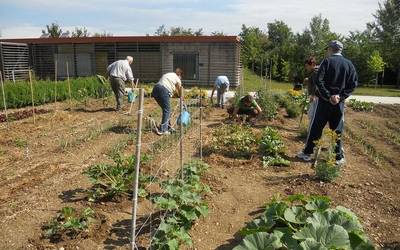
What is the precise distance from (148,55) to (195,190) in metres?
19.5

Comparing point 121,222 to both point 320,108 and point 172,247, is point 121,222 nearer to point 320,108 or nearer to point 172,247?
point 172,247

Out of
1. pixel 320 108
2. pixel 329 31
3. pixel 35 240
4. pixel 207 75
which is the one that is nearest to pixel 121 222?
pixel 35 240

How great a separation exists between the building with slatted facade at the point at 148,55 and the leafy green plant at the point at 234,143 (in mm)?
13384

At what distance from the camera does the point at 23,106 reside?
A: 12547mm

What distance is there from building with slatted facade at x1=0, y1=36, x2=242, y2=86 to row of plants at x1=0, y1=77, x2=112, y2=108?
7.01 metres

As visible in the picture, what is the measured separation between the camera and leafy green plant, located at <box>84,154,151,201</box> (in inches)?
178

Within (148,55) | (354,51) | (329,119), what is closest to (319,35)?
(354,51)

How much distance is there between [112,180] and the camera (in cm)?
466

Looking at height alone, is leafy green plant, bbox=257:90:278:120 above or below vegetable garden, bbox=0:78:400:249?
above

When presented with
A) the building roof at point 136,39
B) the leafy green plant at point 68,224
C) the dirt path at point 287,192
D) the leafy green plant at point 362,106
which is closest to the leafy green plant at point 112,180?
the leafy green plant at point 68,224

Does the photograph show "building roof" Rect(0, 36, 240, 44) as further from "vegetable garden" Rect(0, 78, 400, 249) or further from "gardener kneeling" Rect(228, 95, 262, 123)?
"vegetable garden" Rect(0, 78, 400, 249)

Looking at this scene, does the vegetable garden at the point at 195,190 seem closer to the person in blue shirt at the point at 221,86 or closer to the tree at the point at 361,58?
the person in blue shirt at the point at 221,86

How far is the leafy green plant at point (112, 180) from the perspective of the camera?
453cm

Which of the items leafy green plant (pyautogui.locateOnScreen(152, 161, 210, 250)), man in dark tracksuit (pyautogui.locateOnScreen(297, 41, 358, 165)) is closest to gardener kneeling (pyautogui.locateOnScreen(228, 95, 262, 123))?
man in dark tracksuit (pyautogui.locateOnScreen(297, 41, 358, 165))
